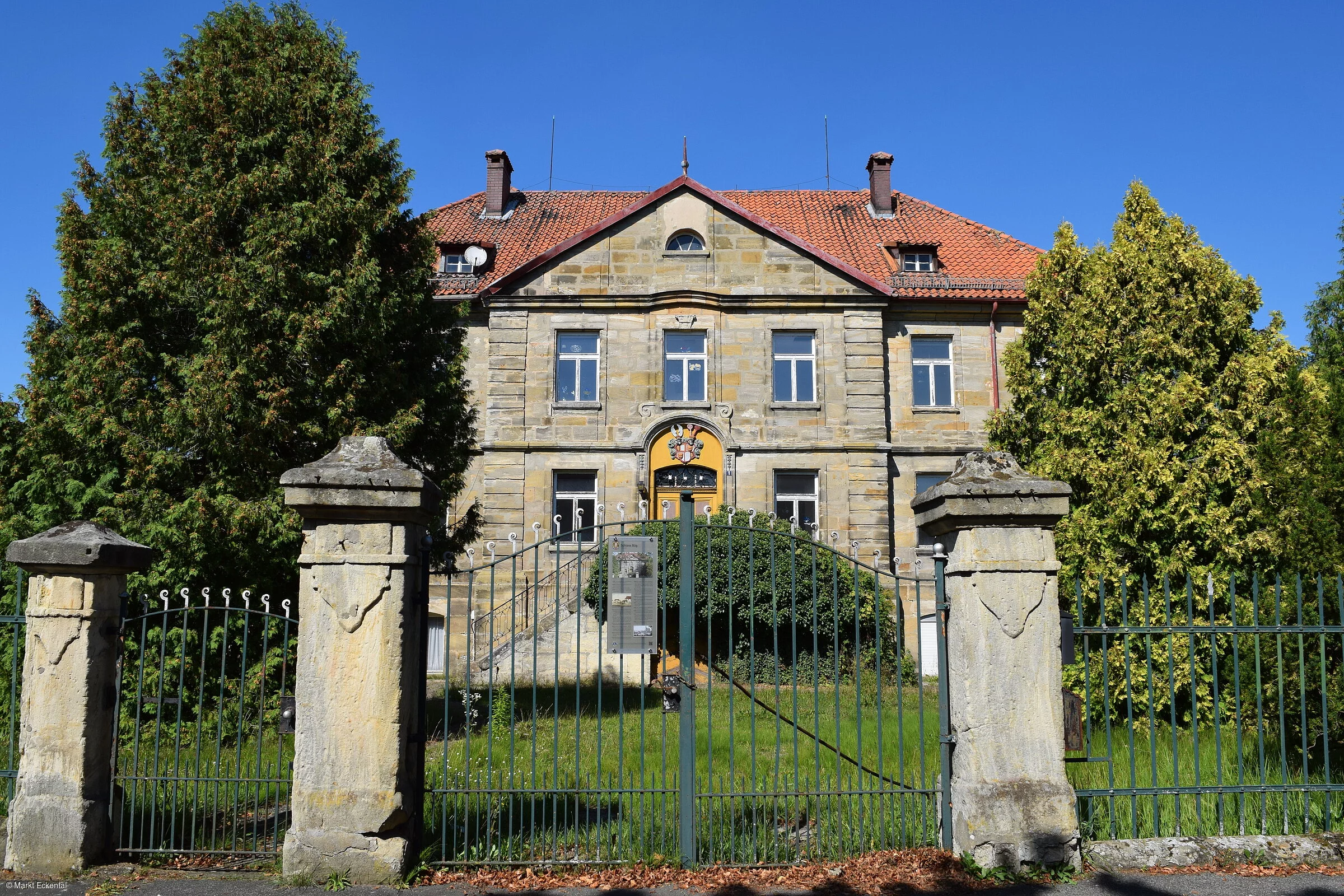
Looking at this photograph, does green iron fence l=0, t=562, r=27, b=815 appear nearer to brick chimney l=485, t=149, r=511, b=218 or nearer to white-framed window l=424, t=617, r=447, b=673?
white-framed window l=424, t=617, r=447, b=673

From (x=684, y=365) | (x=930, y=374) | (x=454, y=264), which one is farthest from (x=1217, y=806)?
(x=454, y=264)

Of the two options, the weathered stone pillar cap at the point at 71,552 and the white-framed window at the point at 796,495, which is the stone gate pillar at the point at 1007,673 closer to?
the weathered stone pillar cap at the point at 71,552

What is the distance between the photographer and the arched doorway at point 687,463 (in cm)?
1919

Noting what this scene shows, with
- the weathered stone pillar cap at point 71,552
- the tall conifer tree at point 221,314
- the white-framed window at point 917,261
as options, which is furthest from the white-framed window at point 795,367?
the weathered stone pillar cap at point 71,552

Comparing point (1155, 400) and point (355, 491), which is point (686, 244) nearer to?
point (1155, 400)

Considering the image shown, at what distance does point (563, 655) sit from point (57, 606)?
894cm

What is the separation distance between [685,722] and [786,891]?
1045mm

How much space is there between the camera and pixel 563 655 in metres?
13.9

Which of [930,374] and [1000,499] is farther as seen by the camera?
[930,374]

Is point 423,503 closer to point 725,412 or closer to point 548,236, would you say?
point 725,412

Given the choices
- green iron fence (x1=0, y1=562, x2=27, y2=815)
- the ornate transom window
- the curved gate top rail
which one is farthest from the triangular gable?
green iron fence (x1=0, y1=562, x2=27, y2=815)

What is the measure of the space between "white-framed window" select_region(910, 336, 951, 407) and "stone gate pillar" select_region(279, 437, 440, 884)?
54.1 ft

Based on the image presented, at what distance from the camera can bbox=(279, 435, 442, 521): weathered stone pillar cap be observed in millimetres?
5137

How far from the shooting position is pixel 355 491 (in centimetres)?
518
